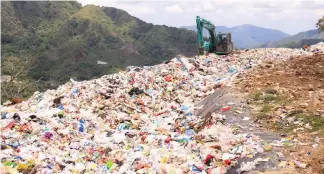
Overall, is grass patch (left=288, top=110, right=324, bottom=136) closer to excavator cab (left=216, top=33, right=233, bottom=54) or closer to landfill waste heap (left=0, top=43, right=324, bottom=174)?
landfill waste heap (left=0, top=43, right=324, bottom=174)

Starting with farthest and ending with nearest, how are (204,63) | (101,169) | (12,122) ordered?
(204,63) → (12,122) → (101,169)

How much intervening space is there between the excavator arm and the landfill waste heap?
662 centimetres

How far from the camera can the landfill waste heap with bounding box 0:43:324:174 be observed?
205 inches

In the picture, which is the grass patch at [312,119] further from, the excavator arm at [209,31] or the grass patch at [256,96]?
the excavator arm at [209,31]

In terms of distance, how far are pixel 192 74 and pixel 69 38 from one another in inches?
2897

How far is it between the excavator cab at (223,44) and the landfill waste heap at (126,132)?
641 cm

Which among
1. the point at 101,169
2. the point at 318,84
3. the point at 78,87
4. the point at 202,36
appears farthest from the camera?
the point at 202,36

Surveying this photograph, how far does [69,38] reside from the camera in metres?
81.4

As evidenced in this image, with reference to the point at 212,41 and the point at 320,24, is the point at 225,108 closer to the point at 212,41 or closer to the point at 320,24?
the point at 212,41

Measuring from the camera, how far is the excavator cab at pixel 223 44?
60.1ft

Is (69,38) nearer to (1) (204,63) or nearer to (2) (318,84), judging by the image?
(1) (204,63)

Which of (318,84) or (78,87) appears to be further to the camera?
(78,87)

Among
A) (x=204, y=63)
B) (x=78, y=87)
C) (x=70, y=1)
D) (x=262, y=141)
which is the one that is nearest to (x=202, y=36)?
(x=204, y=63)

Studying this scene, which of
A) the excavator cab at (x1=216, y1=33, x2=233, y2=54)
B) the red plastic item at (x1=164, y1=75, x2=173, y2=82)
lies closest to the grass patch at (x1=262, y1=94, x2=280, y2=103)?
the red plastic item at (x1=164, y1=75, x2=173, y2=82)
